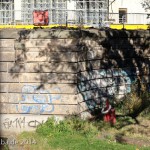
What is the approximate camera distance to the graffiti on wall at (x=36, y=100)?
8.98 meters

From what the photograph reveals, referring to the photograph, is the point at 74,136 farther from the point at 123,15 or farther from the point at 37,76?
the point at 123,15

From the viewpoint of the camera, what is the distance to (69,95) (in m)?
9.00

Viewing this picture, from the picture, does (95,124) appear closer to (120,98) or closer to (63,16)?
(120,98)

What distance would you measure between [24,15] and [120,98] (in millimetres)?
22459

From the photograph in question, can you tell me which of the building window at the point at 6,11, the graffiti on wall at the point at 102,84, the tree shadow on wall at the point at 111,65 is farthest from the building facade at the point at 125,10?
the graffiti on wall at the point at 102,84

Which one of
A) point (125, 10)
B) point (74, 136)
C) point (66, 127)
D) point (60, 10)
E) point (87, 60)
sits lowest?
point (74, 136)

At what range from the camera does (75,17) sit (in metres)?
30.8

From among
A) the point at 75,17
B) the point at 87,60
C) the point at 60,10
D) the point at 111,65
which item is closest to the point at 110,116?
the point at 87,60

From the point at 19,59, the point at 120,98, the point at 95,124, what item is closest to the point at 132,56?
the point at 120,98

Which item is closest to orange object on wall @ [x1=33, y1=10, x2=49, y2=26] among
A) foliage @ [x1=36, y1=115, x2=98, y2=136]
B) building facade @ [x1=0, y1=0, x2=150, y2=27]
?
building facade @ [x1=0, y1=0, x2=150, y2=27]

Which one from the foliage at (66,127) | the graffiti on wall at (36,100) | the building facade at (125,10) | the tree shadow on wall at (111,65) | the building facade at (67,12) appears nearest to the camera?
the foliage at (66,127)

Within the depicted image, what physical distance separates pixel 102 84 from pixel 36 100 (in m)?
2.20

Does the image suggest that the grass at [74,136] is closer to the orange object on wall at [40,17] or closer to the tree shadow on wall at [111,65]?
the tree shadow on wall at [111,65]

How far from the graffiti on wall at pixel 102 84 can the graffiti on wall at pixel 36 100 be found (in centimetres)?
76
